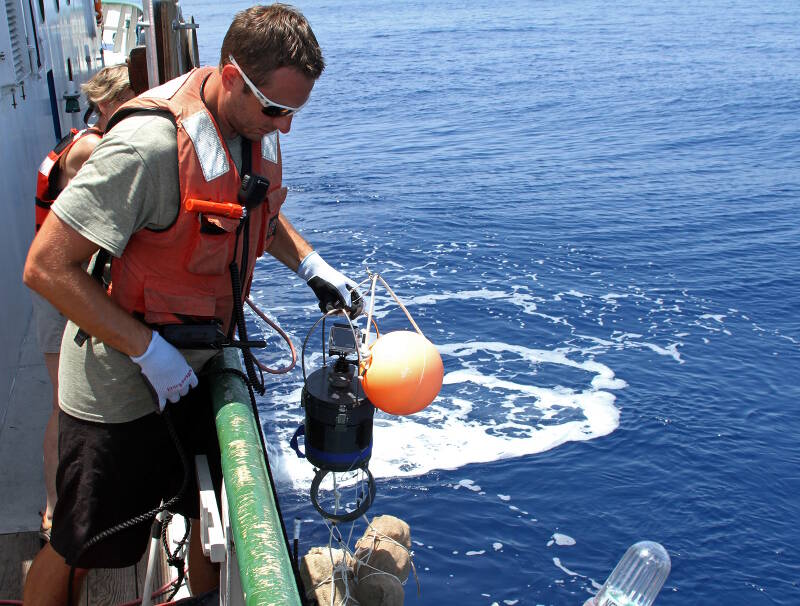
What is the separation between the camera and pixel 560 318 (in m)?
11.4

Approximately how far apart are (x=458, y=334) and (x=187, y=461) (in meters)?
8.66

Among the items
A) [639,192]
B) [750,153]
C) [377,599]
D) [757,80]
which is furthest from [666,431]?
[757,80]

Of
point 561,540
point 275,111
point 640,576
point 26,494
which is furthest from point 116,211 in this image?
point 561,540

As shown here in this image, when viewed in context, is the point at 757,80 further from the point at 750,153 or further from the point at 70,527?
the point at 70,527

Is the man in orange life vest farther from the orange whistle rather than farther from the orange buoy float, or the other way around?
the orange buoy float

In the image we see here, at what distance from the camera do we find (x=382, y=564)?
3.45 m

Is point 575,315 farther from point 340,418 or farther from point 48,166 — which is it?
point 340,418

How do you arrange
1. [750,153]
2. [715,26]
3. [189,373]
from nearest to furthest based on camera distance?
[189,373], [750,153], [715,26]

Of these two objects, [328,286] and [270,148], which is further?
[328,286]

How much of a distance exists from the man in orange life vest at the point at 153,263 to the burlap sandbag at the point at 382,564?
1.01 m

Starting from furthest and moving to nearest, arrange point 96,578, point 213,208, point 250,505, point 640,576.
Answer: point 640,576 → point 96,578 → point 213,208 → point 250,505

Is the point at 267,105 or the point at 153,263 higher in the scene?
the point at 267,105

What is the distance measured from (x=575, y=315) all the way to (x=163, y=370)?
977 cm

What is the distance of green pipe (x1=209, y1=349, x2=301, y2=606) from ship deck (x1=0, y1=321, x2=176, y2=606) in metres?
1.23
